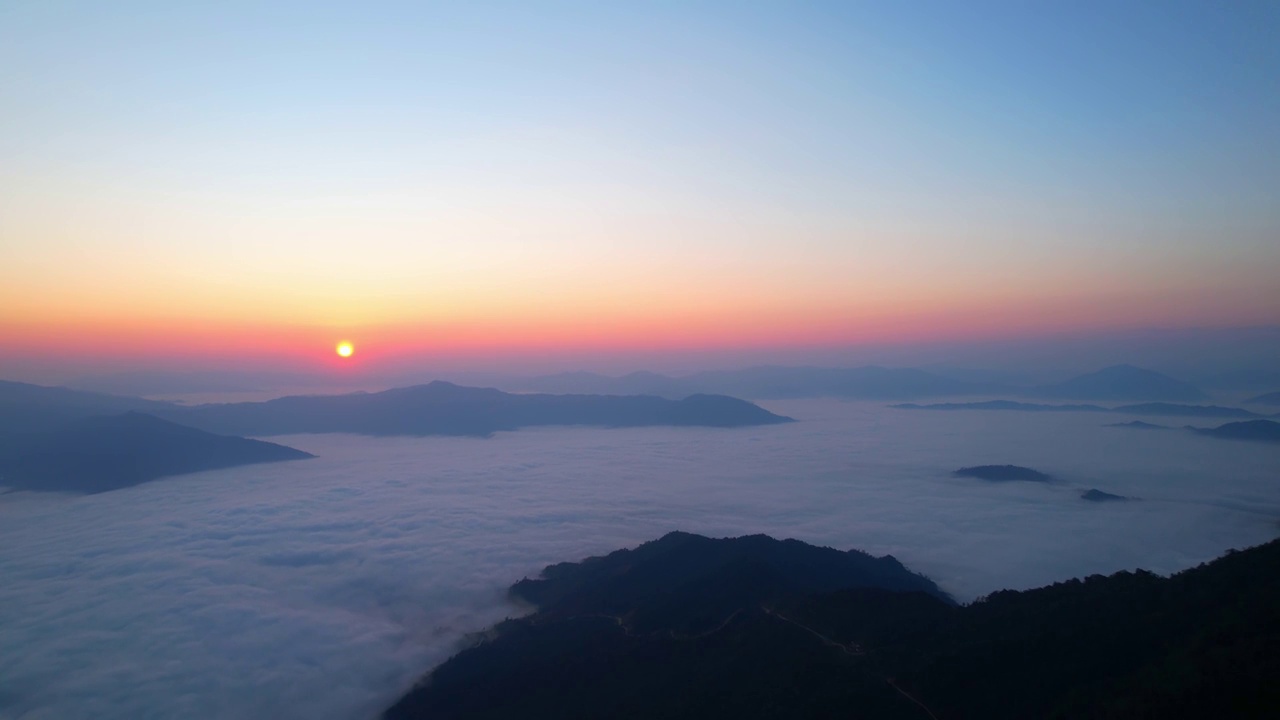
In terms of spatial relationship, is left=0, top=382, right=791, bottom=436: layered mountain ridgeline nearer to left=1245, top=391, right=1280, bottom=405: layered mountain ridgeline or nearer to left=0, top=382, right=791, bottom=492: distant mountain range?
left=0, top=382, right=791, bottom=492: distant mountain range

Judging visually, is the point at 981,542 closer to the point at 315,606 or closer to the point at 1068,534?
the point at 1068,534

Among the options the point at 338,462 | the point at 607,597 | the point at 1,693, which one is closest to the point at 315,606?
the point at 1,693

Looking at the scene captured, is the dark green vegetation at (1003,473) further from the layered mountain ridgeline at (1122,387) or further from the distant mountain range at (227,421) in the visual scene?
the layered mountain ridgeline at (1122,387)

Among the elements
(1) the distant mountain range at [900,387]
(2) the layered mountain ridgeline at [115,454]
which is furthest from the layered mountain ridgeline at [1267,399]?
(2) the layered mountain ridgeline at [115,454]

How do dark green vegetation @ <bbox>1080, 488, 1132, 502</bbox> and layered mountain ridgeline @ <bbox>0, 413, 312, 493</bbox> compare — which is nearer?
dark green vegetation @ <bbox>1080, 488, 1132, 502</bbox>

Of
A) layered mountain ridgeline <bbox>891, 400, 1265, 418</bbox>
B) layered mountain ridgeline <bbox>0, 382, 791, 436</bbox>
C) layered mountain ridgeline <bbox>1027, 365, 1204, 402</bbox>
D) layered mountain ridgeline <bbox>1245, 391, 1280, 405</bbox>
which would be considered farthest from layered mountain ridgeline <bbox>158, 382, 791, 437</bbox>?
layered mountain ridgeline <bbox>1245, 391, 1280, 405</bbox>

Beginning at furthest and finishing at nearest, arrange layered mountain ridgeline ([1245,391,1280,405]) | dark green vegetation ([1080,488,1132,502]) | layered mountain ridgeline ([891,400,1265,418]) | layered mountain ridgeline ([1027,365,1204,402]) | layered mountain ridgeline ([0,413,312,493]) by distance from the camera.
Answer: layered mountain ridgeline ([1027,365,1204,402]) → layered mountain ridgeline ([1245,391,1280,405]) → layered mountain ridgeline ([891,400,1265,418]) → layered mountain ridgeline ([0,413,312,493]) → dark green vegetation ([1080,488,1132,502])
